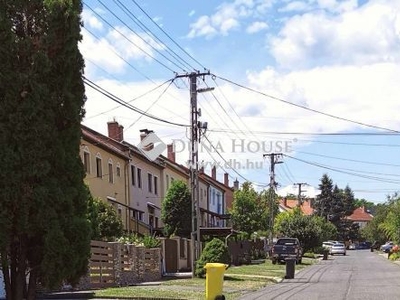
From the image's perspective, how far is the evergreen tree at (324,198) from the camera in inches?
4717

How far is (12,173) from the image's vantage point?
24.5 feet

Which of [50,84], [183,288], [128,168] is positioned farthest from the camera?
[128,168]

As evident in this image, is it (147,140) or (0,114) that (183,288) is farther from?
(147,140)

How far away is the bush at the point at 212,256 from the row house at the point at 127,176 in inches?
301

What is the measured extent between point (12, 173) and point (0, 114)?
28.7 inches

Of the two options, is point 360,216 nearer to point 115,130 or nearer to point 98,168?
point 115,130

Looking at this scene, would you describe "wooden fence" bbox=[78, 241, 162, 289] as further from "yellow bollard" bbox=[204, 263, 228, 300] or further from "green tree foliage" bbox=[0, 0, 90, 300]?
"green tree foliage" bbox=[0, 0, 90, 300]

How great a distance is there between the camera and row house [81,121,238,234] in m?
34.7

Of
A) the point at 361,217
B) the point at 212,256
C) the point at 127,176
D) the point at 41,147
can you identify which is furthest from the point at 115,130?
the point at 361,217

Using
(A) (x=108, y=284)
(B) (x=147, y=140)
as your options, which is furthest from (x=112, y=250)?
(B) (x=147, y=140)

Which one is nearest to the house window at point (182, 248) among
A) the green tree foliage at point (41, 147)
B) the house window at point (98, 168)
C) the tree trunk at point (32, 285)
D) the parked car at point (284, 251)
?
the house window at point (98, 168)

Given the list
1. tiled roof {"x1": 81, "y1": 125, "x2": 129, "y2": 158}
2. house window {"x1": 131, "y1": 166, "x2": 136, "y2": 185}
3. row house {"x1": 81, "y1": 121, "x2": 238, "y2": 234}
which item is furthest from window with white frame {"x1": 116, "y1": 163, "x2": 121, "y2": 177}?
house window {"x1": 131, "y1": 166, "x2": 136, "y2": 185}

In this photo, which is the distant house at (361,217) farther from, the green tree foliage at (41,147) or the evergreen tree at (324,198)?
the green tree foliage at (41,147)

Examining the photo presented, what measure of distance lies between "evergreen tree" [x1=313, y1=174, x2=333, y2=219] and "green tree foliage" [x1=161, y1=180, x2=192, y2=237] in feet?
263
